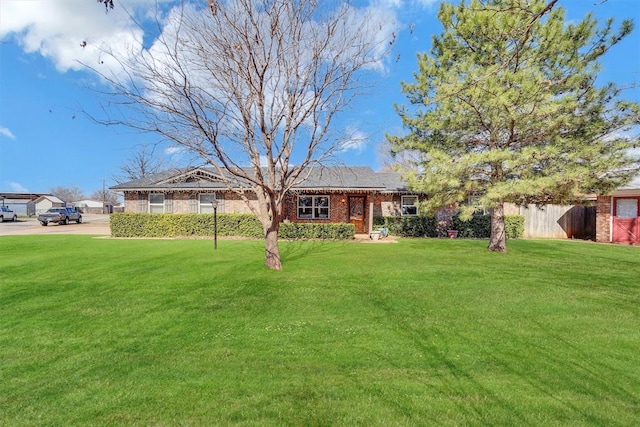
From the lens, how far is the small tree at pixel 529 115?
9.99 metres

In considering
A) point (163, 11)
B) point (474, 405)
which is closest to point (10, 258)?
point (163, 11)

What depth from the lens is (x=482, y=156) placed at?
1028 cm

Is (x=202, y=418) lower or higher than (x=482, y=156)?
lower

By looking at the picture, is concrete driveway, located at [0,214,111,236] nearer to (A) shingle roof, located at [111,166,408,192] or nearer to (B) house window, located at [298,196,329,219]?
(A) shingle roof, located at [111,166,408,192]

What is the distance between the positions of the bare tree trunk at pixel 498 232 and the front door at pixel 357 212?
7.98m

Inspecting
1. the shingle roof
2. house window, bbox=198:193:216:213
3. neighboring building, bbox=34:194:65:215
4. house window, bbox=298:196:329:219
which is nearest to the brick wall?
the shingle roof

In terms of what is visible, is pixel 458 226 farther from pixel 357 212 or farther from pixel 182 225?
pixel 182 225

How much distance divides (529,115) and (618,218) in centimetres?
1052

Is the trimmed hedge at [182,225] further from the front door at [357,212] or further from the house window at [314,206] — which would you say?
the front door at [357,212]

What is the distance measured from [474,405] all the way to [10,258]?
1270 centimetres

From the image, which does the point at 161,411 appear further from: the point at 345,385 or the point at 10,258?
the point at 10,258

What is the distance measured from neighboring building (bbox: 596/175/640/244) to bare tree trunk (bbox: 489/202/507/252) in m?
7.86

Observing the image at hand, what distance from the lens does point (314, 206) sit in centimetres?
1900

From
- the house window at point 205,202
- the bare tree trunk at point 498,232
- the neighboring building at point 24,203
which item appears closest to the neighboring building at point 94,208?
the neighboring building at point 24,203
